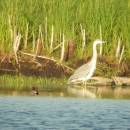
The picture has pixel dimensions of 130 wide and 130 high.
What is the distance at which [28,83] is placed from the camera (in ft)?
70.1

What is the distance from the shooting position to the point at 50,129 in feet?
43.9

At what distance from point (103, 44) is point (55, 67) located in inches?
69.9

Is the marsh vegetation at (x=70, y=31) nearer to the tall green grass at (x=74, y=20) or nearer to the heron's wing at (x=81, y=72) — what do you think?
the tall green grass at (x=74, y=20)

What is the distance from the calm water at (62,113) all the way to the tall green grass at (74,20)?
19.8 ft

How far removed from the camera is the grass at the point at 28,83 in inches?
805

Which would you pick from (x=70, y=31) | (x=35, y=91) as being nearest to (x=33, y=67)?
(x=70, y=31)

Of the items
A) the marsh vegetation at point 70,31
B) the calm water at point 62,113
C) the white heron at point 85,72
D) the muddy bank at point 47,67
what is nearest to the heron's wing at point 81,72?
the white heron at point 85,72

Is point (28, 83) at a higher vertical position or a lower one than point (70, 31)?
lower

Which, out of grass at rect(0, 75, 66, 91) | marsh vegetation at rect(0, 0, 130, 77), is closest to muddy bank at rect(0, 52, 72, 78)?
marsh vegetation at rect(0, 0, 130, 77)

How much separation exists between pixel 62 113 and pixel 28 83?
575cm

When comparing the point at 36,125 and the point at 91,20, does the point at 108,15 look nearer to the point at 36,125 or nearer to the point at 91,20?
the point at 91,20

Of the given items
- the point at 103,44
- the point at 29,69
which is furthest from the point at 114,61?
the point at 29,69

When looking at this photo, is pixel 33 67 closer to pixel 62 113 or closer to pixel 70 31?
pixel 70 31

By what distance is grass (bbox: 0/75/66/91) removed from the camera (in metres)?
20.5
